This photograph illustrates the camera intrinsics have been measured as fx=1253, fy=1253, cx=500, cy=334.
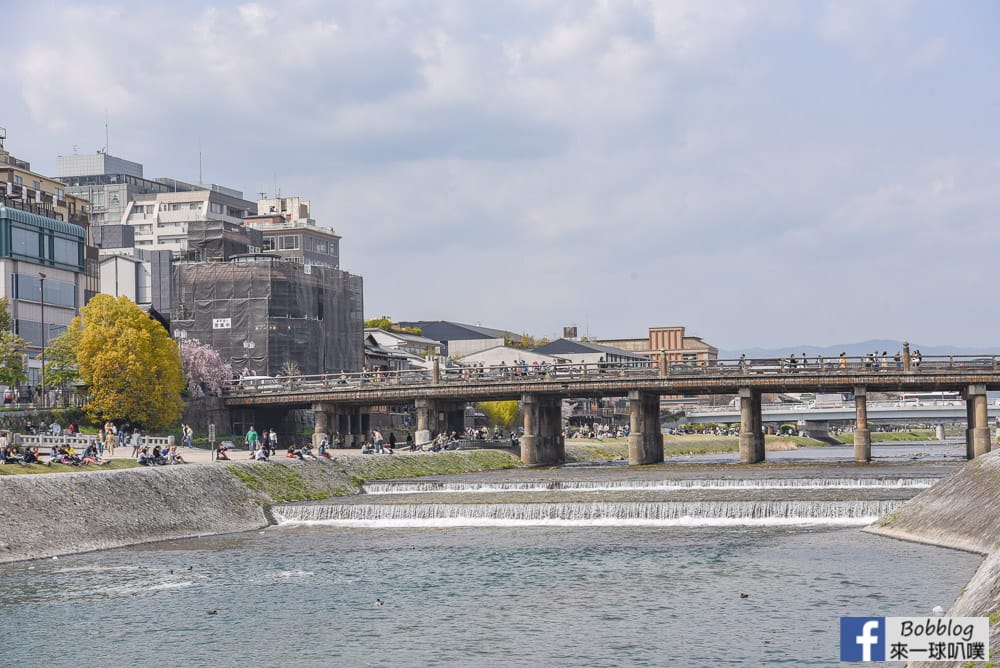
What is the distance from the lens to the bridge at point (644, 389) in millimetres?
93312

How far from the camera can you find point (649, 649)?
102 ft

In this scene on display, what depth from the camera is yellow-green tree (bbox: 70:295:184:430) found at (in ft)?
302

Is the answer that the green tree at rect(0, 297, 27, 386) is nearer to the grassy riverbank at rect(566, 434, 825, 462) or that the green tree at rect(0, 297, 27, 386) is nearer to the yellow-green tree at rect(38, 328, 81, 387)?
the yellow-green tree at rect(38, 328, 81, 387)

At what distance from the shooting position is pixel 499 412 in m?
161

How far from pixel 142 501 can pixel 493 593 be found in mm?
23927

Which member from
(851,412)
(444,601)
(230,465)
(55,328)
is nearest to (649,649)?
(444,601)

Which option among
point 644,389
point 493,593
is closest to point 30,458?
point 493,593

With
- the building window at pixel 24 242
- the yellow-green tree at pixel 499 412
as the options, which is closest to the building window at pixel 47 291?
the building window at pixel 24 242

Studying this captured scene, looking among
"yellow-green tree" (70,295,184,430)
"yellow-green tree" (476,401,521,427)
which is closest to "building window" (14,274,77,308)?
"yellow-green tree" (70,295,184,430)

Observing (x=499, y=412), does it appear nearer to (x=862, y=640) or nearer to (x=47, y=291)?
(x=47, y=291)

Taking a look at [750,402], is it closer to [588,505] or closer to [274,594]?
[588,505]

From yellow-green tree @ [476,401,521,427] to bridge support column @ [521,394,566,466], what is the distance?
51.4m

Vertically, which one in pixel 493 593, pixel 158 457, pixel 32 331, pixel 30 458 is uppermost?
pixel 32 331

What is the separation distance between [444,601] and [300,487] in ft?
110
